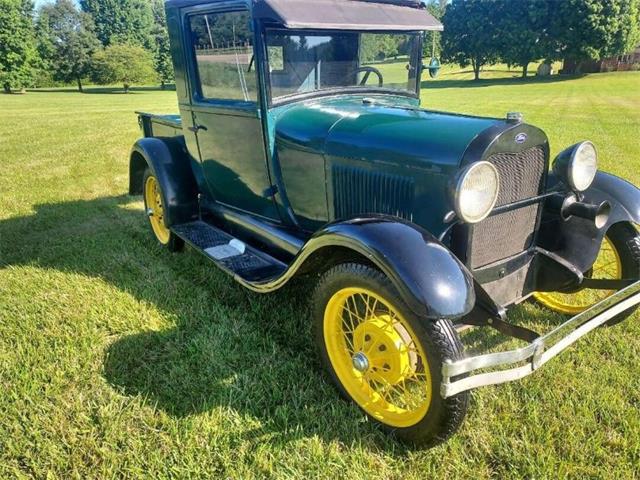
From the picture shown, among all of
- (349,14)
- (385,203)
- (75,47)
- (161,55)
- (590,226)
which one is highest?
(75,47)

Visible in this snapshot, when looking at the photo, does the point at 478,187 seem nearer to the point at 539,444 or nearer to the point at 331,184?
the point at 331,184

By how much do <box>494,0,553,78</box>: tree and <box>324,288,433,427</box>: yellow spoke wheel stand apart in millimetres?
38004

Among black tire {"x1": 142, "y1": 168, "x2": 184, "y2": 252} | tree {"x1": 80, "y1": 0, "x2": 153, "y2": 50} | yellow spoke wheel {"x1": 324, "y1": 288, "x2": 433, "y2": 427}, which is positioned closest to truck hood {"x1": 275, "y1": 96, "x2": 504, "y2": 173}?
yellow spoke wheel {"x1": 324, "y1": 288, "x2": 433, "y2": 427}

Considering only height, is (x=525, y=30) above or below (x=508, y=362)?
above

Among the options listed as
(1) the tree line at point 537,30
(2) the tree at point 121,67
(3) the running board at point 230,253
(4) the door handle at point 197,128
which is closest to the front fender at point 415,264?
(3) the running board at point 230,253

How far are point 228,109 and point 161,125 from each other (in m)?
1.76

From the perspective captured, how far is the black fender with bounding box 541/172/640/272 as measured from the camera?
2768 mm

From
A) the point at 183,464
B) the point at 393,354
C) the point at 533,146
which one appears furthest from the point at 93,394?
the point at 533,146

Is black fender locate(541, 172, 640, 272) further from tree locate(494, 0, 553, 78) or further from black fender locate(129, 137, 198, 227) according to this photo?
tree locate(494, 0, 553, 78)

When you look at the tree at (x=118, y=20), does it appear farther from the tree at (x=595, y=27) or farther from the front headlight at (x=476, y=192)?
the front headlight at (x=476, y=192)

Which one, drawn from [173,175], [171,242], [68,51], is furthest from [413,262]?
[68,51]

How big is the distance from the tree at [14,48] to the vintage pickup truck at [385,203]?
138 feet

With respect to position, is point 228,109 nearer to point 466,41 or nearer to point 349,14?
point 349,14

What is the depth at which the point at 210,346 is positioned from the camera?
2891 millimetres
